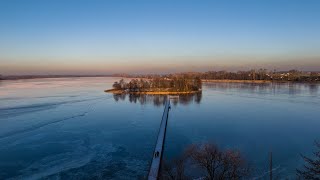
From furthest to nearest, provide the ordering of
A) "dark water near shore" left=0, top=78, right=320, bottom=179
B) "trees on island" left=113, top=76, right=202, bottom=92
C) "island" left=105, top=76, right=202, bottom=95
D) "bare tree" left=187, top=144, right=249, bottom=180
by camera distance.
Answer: "trees on island" left=113, top=76, right=202, bottom=92 < "island" left=105, top=76, right=202, bottom=95 < "dark water near shore" left=0, top=78, right=320, bottom=179 < "bare tree" left=187, top=144, right=249, bottom=180

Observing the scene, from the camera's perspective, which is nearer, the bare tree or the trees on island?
the bare tree

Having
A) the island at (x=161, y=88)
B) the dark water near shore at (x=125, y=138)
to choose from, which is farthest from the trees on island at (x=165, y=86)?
the dark water near shore at (x=125, y=138)

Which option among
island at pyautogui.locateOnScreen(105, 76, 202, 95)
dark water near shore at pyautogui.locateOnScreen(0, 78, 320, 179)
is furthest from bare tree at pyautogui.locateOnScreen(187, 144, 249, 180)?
island at pyautogui.locateOnScreen(105, 76, 202, 95)

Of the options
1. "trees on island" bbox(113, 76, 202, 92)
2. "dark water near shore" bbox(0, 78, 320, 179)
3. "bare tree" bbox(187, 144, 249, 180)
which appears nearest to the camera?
"bare tree" bbox(187, 144, 249, 180)

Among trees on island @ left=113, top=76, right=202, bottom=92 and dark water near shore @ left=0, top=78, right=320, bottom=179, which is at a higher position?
trees on island @ left=113, top=76, right=202, bottom=92

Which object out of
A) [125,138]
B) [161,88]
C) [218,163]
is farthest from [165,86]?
[218,163]

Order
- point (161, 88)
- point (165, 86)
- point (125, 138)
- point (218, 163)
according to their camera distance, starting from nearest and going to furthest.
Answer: point (218, 163), point (125, 138), point (161, 88), point (165, 86)

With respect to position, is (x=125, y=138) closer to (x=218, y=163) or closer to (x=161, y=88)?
(x=218, y=163)

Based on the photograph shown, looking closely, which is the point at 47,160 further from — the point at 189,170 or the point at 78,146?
the point at 189,170

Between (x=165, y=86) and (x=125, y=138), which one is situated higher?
(x=165, y=86)

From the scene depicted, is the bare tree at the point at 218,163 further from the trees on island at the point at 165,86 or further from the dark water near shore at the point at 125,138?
the trees on island at the point at 165,86

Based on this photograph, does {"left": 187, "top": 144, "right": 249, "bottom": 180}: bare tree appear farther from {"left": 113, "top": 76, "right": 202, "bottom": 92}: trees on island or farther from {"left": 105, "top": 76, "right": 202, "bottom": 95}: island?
{"left": 113, "top": 76, "right": 202, "bottom": 92}: trees on island
